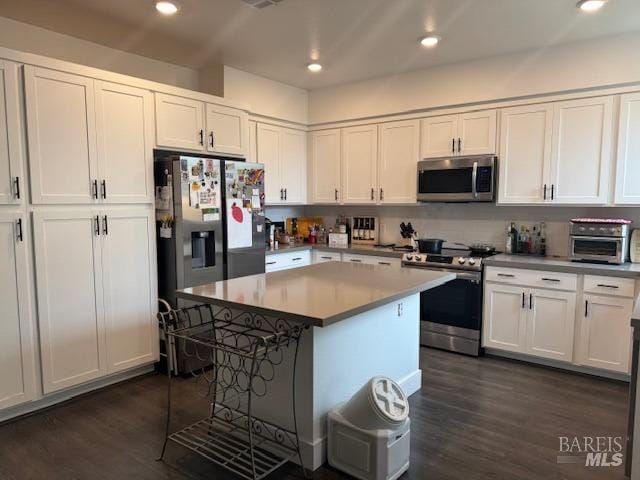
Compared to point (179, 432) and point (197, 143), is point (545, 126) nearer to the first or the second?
point (197, 143)

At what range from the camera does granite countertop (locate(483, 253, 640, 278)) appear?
10.5 ft

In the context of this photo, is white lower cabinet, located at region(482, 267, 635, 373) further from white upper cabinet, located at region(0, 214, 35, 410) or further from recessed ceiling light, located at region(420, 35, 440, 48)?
white upper cabinet, located at region(0, 214, 35, 410)

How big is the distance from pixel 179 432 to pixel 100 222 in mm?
1552

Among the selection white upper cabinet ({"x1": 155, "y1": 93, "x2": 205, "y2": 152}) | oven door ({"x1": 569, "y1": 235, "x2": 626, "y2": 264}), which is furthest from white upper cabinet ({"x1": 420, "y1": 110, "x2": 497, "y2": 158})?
white upper cabinet ({"x1": 155, "y1": 93, "x2": 205, "y2": 152})

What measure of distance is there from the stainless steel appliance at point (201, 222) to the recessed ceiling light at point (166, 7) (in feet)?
3.25

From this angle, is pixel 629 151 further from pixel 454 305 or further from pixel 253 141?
pixel 253 141

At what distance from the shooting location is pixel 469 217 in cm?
444

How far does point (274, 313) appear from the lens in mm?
1945

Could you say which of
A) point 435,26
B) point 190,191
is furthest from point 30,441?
point 435,26

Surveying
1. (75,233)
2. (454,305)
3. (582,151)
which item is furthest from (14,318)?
(582,151)

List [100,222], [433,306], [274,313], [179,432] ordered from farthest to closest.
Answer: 1. [433,306]
2. [100,222]
3. [179,432]
4. [274,313]

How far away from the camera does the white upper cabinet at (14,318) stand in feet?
8.57

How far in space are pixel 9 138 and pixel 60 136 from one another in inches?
11.6

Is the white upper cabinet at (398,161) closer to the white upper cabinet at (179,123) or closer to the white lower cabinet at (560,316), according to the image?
the white lower cabinet at (560,316)
